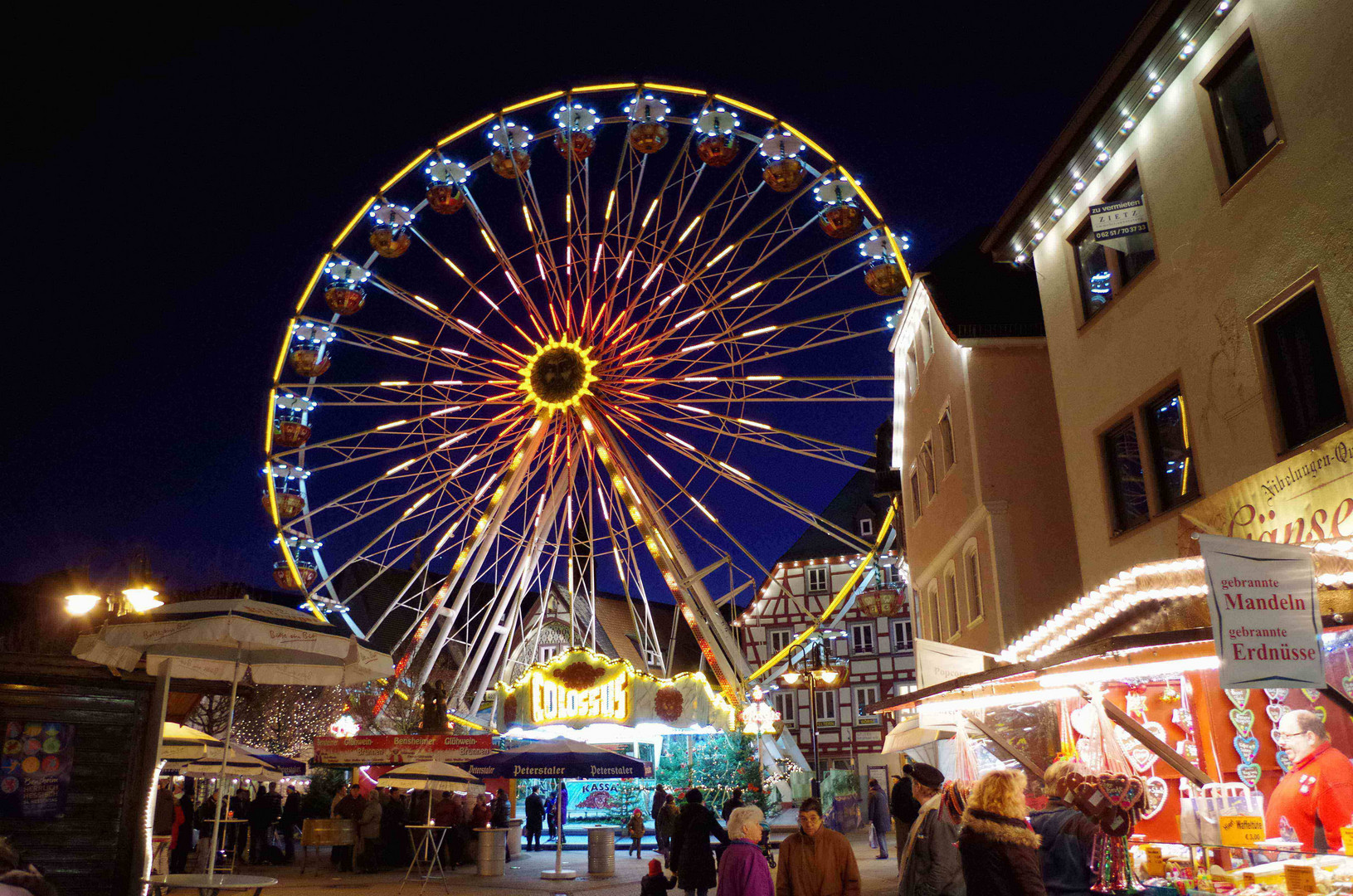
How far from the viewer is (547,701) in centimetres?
2492

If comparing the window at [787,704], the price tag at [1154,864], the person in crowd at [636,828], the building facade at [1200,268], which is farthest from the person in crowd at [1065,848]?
the window at [787,704]

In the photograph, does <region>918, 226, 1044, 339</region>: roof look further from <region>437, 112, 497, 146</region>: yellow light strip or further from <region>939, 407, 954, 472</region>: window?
<region>437, 112, 497, 146</region>: yellow light strip

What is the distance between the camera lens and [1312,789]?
287 inches

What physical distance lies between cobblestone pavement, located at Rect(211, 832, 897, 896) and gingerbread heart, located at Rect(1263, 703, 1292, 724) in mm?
7924

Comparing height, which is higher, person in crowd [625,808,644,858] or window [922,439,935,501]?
window [922,439,935,501]

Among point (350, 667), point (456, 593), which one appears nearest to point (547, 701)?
point (456, 593)

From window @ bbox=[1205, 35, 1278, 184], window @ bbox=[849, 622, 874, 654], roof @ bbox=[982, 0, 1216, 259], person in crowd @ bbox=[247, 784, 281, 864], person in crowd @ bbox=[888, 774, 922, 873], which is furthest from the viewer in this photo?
window @ bbox=[849, 622, 874, 654]

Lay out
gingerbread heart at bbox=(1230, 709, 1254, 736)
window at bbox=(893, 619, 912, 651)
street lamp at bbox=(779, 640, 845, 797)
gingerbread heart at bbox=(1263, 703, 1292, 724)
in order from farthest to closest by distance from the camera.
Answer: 1. window at bbox=(893, 619, 912, 651)
2. street lamp at bbox=(779, 640, 845, 797)
3. gingerbread heart at bbox=(1230, 709, 1254, 736)
4. gingerbread heart at bbox=(1263, 703, 1292, 724)

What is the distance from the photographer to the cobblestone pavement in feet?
55.3

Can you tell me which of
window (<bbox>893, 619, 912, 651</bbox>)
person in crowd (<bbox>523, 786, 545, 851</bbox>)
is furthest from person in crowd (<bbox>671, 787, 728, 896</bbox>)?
window (<bbox>893, 619, 912, 651</bbox>)

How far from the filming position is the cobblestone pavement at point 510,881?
16859 mm

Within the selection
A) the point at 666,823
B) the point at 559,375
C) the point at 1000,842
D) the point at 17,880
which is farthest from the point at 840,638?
the point at 17,880

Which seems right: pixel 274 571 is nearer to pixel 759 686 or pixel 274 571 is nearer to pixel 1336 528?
pixel 759 686

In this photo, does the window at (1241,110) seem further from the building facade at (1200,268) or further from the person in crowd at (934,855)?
the person in crowd at (934,855)
